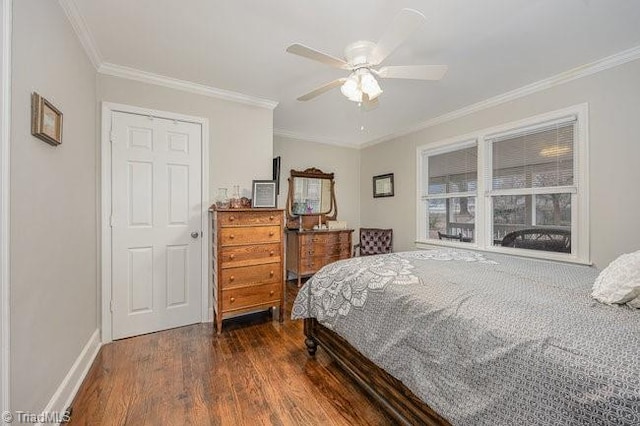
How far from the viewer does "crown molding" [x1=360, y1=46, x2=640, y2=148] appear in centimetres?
212

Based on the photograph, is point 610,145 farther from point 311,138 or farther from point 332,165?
point 311,138

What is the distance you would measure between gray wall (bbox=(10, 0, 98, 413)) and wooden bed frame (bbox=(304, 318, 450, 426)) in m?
1.56

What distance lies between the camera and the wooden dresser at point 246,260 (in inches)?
97.8

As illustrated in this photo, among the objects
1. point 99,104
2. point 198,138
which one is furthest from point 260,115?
point 99,104

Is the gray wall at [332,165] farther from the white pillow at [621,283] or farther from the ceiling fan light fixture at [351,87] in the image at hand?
the white pillow at [621,283]

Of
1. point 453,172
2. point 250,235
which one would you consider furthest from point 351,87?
point 453,172

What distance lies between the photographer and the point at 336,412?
1.53m

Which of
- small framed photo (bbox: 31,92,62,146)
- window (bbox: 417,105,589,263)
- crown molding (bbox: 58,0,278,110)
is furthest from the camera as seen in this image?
window (bbox: 417,105,589,263)

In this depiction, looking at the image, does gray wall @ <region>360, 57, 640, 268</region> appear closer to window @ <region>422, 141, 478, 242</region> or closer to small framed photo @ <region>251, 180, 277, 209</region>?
window @ <region>422, 141, 478, 242</region>

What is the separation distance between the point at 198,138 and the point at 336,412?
2617mm

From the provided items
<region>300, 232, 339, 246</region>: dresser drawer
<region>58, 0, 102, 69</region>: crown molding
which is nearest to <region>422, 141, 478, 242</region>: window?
<region>300, 232, 339, 246</region>: dresser drawer

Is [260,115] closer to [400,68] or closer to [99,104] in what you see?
[99,104]

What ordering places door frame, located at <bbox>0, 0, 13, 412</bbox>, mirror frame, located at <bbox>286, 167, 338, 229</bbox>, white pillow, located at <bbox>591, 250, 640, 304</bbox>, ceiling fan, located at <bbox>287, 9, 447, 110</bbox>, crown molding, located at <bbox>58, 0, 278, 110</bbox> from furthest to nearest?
mirror frame, located at <bbox>286, 167, 338, 229</bbox>
crown molding, located at <bbox>58, 0, 278, 110</bbox>
ceiling fan, located at <bbox>287, 9, 447, 110</bbox>
white pillow, located at <bbox>591, 250, 640, 304</bbox>
door frame, located at <bbox>0, 0, 13, 412</bbox>

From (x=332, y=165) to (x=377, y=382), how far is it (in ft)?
12.1
